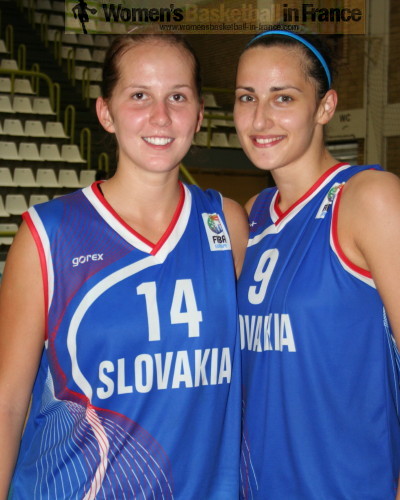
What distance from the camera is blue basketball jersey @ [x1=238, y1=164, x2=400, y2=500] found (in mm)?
1502

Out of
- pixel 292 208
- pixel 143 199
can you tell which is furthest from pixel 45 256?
pixel 292 208

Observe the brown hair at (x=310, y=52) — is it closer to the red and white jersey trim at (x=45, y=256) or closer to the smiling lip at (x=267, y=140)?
the smiling lip at (x=267, y=140)

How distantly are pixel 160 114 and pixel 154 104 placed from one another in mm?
38

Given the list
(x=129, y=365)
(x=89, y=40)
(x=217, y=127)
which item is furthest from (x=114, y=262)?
(x=89, y=40)

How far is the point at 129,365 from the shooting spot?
4.80 feet

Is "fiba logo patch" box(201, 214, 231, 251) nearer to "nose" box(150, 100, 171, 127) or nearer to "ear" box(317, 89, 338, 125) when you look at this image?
"nose" box(150, 100, 171, 127)

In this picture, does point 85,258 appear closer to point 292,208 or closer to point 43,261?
point 43,261

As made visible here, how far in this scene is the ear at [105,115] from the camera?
66.3 inches

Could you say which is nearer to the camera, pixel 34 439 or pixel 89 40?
pixel 34 439

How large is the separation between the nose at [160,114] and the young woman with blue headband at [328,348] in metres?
0.30

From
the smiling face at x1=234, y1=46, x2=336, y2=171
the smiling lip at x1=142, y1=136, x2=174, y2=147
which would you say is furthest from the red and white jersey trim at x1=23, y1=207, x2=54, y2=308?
the smiling face at x1=234, y1=46, x2=336, y2=171

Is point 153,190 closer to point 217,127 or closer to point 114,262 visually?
point 114,262

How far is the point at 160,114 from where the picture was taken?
1570 millimetres

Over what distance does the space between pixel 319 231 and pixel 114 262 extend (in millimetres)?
490
